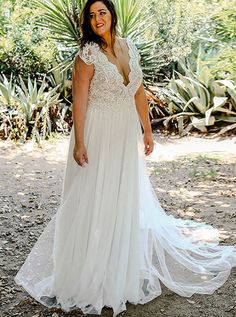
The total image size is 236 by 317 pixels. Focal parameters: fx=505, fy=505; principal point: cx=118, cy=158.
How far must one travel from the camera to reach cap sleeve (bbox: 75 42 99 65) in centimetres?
274

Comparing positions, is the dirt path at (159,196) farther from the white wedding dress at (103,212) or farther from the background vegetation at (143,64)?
the background vegetation at (143,64)

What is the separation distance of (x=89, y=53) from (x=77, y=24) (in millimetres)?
5915

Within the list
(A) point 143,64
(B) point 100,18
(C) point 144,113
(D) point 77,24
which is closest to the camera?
(B) point 100,18

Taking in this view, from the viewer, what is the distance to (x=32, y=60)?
29.7 feet

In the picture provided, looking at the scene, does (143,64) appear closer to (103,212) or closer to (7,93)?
(7,93)

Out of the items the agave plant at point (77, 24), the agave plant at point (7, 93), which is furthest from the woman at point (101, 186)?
the agave plant at point (77, 24)

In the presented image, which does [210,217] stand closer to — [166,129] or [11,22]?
[166,129]

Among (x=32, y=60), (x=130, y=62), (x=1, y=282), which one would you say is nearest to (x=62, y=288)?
(x=1, y=282)

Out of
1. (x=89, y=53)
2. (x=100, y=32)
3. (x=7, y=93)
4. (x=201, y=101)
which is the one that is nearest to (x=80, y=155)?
(x=89, y=53)

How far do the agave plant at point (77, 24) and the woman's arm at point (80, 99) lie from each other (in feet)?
18.6

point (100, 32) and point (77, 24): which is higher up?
point (100, 32)

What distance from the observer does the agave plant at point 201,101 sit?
7.89 m

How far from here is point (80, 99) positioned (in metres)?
2.78

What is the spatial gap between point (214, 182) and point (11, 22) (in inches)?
223
